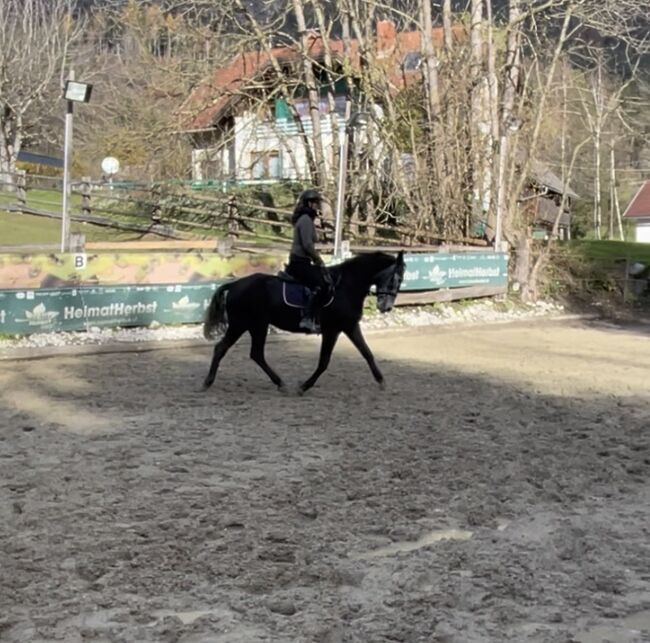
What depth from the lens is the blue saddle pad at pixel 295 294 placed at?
34.9 ft

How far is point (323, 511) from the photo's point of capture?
6.35 meters

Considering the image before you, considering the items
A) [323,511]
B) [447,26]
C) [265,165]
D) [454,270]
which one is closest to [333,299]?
[323,511]

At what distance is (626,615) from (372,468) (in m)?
3.06

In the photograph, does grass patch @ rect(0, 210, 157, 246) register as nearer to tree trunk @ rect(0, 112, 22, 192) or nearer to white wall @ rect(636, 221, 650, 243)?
tree trunk @ rect(0, 112, 22, 192)

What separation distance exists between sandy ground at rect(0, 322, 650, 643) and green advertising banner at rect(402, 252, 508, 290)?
8.46 metres

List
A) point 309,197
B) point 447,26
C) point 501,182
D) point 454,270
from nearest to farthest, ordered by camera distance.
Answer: point 309,197, point 454,270, point 501,182, point 447,26

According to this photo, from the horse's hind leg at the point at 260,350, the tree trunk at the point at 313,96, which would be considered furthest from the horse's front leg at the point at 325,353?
the tree trunk at the point at 313,96

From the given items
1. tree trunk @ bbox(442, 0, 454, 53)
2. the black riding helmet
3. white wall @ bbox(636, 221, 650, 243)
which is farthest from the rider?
white wall @ bbox(636, 221, 650, 243)

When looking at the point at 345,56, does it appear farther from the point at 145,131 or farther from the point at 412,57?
the point at 145,131

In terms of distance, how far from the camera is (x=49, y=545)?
5.55 metres

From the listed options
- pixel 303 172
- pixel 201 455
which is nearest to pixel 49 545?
pixel 201 455

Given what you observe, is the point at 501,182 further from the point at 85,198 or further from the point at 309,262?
the point at 85,198

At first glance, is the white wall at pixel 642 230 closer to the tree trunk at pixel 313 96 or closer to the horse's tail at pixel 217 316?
the tree trunk at pixel 313 96

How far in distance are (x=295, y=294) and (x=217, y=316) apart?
0.94 metres
